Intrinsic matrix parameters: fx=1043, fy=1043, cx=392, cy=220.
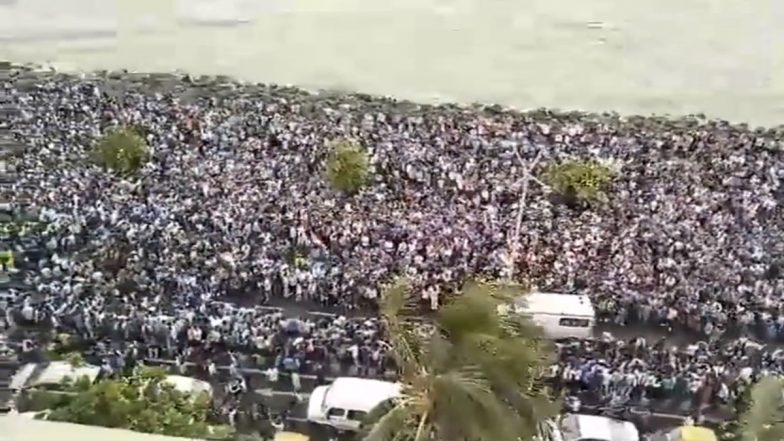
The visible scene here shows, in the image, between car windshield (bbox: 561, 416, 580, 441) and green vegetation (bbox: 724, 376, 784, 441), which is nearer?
green vegetation (bbox: 724, 376, 784, 441)

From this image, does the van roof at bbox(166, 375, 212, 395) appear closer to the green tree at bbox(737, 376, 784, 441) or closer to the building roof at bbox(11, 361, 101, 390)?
the building roof at bbox(11, 361, 101, 390)

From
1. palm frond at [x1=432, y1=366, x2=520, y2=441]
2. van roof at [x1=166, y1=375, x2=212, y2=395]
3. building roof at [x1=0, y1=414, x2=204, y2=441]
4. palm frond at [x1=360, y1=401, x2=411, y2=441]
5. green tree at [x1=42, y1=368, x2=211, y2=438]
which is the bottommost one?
building roof at [x1=0, y1=414, x2=204, y2=441]

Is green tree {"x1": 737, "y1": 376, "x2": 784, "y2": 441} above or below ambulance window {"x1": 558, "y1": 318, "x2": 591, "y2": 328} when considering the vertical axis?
below

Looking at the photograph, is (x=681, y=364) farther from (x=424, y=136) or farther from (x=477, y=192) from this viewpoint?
(x=424, y=136)

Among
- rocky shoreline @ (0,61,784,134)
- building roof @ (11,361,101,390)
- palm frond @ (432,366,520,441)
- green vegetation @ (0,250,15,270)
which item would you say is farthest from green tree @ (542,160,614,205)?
green vegetation @ (0,250,15,270)

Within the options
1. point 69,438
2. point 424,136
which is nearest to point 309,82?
point 424,136

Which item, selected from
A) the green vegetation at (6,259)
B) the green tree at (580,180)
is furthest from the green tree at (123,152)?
the green tree at (580,180)
